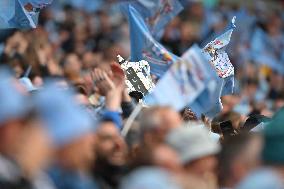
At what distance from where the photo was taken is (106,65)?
6.46 m

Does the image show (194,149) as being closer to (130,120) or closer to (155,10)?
(130,120)

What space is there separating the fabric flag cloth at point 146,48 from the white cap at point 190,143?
271 centimetres

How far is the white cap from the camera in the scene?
4.28 meters

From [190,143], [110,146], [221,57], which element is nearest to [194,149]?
[190,143]

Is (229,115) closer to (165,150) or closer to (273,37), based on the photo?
(165,150)

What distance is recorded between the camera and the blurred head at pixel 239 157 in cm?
412

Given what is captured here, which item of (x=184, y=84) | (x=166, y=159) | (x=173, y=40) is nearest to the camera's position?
(x=166, y=159)

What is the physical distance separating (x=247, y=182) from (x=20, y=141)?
0.89 m

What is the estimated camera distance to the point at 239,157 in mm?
4164

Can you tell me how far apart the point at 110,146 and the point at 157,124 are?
31 cm

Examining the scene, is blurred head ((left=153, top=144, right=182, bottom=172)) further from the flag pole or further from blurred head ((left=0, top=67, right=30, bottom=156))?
the flag pole

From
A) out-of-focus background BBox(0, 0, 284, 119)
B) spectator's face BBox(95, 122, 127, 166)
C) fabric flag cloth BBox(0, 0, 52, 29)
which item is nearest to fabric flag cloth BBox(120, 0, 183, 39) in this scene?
out-of-focus background BBox(0, 0, 284, 119)

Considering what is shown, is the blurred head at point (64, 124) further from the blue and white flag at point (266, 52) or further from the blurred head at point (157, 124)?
the blue and white flag at point (266, 52)

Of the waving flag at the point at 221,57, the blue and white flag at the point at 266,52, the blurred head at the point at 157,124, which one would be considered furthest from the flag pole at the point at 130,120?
the blue and white flag at the point at 266,52
